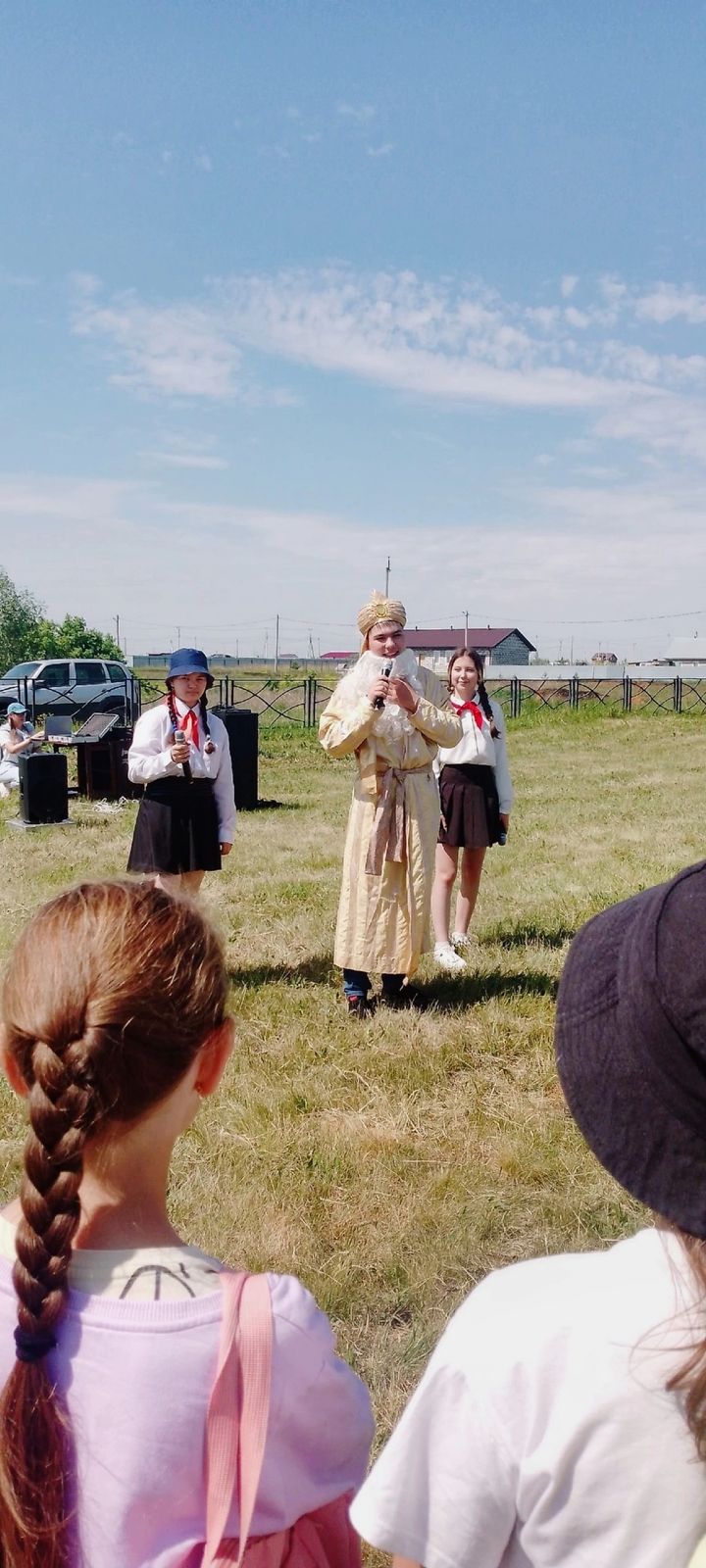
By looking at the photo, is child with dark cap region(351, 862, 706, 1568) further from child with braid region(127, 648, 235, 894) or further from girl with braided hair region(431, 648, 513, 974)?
girl with braided hair region(431, 648, 513, 974)

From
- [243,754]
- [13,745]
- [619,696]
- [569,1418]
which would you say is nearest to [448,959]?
[569,1418]

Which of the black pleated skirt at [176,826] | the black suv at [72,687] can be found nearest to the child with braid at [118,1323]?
the black pleated skirt at [176,826]

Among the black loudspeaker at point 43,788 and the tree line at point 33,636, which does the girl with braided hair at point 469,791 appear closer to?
the black loudspeaker at point 43,788

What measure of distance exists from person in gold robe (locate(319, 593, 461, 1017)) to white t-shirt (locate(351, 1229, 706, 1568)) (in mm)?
3918

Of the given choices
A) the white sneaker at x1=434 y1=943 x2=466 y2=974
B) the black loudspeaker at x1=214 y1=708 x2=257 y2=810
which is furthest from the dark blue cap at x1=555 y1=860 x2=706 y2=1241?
the black loudspeaker at x1=214 y1=708 x2=257 y2=810

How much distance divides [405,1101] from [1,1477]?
2927 mm

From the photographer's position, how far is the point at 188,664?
5.46 m

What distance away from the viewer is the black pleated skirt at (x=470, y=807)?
6176mm

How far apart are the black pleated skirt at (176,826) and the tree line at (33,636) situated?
195ft

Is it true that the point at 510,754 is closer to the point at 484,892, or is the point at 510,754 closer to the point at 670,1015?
the point at 484,892

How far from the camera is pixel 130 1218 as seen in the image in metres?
1.37

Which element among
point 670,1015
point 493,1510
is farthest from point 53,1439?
point 670,1015

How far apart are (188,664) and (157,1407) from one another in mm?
4458

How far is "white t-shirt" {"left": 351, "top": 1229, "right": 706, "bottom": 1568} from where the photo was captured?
0.96 metres
